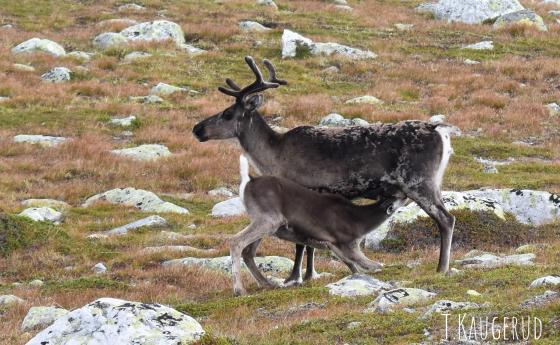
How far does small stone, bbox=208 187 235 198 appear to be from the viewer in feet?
74.3

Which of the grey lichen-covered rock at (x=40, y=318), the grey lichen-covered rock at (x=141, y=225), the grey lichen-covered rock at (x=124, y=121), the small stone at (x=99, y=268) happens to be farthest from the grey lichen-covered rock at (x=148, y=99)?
the grey lichen-covered rock at (x=40, y=318)

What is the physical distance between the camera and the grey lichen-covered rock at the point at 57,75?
33.9 meters

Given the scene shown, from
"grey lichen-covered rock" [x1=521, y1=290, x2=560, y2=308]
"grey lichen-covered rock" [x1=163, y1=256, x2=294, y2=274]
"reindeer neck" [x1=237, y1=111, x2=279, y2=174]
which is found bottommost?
"grey lichen-covered rock" [x1=163, y1=256, x2=294, y2=274]

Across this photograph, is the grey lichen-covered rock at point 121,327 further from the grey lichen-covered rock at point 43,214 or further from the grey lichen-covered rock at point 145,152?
the grey lichen-covered rock at point 145,152

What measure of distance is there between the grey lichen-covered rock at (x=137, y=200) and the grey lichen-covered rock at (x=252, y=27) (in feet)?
74.7

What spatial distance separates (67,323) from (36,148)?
1851 centimetres

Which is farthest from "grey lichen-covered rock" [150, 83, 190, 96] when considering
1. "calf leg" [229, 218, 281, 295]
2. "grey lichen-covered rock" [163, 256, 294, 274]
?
"calf leg" [229, 218, 281, 295]

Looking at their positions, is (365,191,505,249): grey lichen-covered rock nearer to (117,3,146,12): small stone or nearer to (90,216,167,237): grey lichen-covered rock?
(90,216,167,237): grey lichen-covered rock

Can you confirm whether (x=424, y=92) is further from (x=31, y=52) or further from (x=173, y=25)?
(x=31, y=52)

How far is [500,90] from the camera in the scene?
33.8 m

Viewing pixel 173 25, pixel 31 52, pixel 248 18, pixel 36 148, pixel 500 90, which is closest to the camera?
pixel 36 148

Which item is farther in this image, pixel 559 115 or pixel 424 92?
pixel 424 92

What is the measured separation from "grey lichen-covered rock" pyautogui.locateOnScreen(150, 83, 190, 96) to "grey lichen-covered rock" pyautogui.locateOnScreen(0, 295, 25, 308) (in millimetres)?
20454

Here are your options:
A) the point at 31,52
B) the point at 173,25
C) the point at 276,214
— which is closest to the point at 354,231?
the point at 276,214
